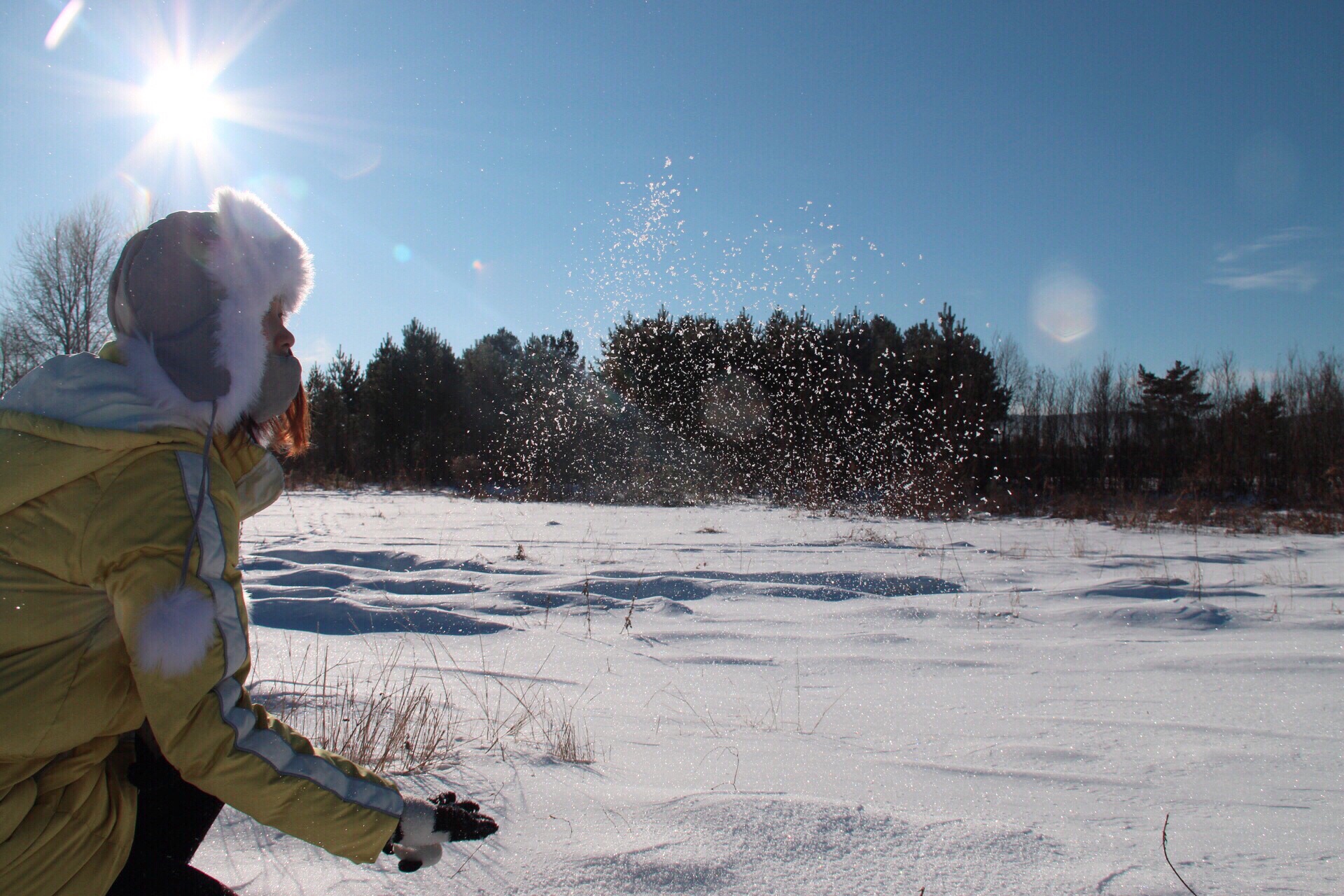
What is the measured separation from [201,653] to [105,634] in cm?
13

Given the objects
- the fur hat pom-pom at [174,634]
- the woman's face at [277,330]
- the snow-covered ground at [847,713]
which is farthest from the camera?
the snow-covered ground at [847,713]

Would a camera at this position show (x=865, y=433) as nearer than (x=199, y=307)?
No

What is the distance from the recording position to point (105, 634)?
907mm

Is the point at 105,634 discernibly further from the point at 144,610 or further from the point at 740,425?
the point at 740,425

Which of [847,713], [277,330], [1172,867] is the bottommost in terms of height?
[847,713]

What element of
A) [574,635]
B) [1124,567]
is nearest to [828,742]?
[574,635]

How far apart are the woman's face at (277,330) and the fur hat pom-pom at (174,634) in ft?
1.50

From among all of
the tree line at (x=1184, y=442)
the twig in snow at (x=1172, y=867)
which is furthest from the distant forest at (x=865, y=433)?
the twig in snow at (x=1172, y=867)

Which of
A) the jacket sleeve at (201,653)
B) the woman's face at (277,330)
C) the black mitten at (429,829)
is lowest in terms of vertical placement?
the black mitten at (429,829)

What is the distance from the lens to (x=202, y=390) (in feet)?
3.31

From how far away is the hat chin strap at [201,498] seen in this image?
0.89 m

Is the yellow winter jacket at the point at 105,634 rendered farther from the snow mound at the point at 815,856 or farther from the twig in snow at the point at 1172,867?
the twig in snow at the point at 1172,867

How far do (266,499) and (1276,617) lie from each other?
5151 mm

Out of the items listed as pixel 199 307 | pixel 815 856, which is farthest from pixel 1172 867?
pixel 199 307
